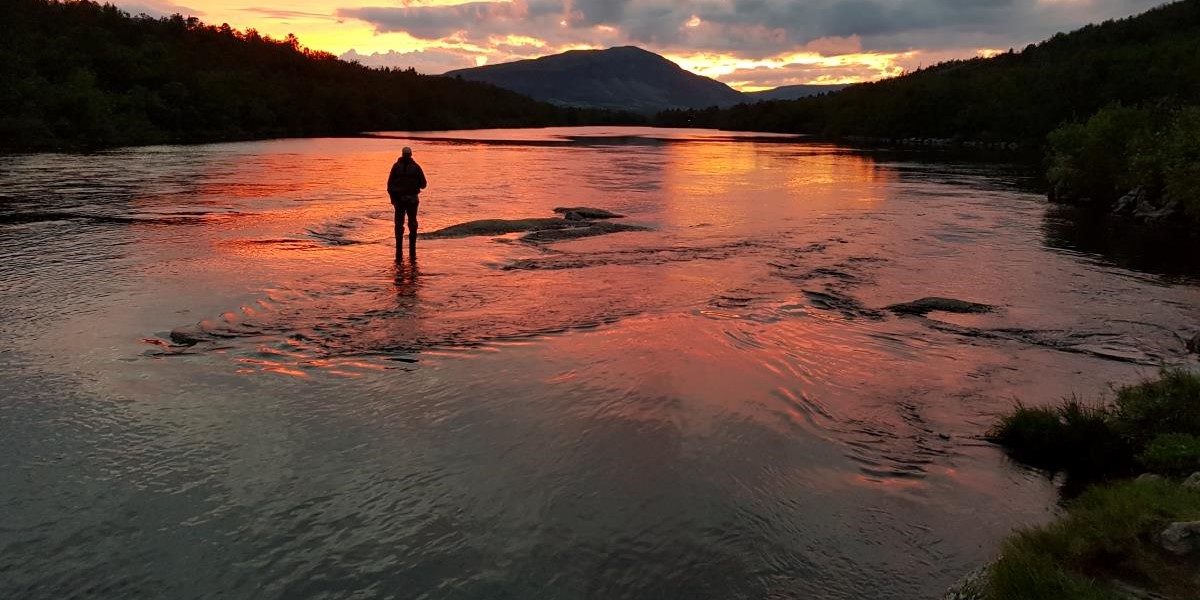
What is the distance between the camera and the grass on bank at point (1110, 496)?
5.16 m

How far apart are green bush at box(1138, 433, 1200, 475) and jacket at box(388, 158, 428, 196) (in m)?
14.8

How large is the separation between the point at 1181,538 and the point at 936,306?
10.7 m

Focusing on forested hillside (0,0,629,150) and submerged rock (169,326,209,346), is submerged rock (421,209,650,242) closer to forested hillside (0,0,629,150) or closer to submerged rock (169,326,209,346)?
submerged rock (169,326,209,346)

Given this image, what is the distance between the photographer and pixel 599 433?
9398 millimetres

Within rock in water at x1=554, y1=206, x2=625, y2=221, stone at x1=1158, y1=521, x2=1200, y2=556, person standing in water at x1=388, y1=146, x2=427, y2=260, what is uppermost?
person standing in water at x1=388, y1=146, x2=427, y2=260

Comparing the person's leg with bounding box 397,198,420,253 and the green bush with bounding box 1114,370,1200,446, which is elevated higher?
the person's leg with bounding box 397,198,420,253

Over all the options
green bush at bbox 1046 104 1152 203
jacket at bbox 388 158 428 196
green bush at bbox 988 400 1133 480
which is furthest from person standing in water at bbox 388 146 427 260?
green bush at bbox 1046 104 1152 203

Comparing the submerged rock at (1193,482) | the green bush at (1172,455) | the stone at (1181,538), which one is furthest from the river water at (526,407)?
the stone at (1181,538)

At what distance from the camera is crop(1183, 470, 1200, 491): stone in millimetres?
6523

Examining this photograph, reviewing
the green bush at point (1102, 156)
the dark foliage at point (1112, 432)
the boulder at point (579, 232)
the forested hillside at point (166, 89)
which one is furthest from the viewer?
the forested hillside at point (166, 89)

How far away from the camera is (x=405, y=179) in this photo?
1838cm

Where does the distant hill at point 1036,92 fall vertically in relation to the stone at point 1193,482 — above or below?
above

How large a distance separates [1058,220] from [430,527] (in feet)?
101

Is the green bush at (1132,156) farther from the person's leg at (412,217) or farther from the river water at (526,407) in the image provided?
the person's leg at (412,217)
